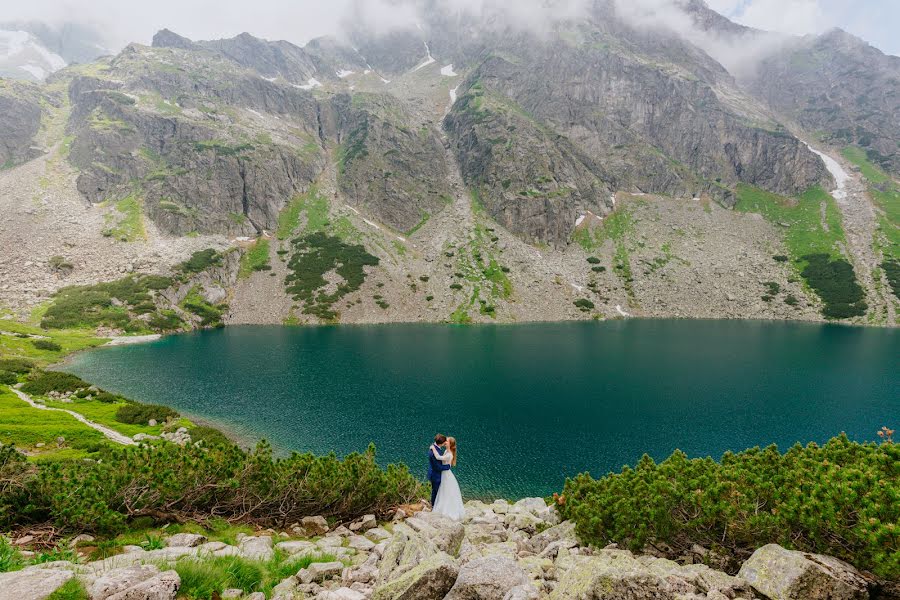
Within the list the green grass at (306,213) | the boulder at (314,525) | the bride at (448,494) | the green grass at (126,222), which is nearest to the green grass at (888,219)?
the bride at (448,494)

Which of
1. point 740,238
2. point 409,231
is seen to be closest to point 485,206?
point 409,231

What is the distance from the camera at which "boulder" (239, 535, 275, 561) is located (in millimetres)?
11491

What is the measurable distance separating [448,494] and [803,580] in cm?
1206

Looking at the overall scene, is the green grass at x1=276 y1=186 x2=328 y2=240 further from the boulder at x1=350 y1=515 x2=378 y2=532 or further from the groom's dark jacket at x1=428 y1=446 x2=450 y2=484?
the groom's dark jacket at x1=428 y1=446 x2=450 y2=484

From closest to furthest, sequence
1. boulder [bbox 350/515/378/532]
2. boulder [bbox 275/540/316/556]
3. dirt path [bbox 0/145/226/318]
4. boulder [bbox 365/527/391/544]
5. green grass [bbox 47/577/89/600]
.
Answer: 1. green grass [bbox 47/577/89/600]
2. boulder [bbox 275/540/316/556]
3. boulder [bbox 365/527/391/544]
4. boulder [bbox 350/515/378/532]
5. dirt path [bbox 0/145/226/318]

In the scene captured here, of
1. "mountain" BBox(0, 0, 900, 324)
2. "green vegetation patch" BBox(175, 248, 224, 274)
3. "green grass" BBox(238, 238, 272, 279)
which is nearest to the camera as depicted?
"green vegetation patch" BBox(175, 248, 224, 274)

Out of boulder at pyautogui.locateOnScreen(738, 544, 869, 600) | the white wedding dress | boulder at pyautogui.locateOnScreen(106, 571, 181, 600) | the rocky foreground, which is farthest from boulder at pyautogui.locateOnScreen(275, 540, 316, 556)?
boulder at pyautogui.locateOnScreen(738, 544, 869, 600)

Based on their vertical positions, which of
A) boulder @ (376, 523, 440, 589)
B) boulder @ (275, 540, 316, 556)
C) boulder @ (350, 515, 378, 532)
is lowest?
boulder @ (350, 515, 378, 532)

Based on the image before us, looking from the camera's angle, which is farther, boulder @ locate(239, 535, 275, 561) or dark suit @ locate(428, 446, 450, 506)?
dark suit @ locate(428, 446, 450, 506)

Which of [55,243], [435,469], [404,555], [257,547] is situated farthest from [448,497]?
[55,243]

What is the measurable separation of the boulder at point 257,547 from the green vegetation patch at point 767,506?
10.3m

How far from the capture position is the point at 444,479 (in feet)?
56.9

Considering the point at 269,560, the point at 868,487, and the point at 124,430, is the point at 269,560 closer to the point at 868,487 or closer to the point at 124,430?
the point at 868,487

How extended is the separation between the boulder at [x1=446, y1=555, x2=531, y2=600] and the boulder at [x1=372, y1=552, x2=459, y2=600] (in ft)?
0.78
